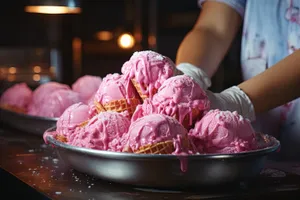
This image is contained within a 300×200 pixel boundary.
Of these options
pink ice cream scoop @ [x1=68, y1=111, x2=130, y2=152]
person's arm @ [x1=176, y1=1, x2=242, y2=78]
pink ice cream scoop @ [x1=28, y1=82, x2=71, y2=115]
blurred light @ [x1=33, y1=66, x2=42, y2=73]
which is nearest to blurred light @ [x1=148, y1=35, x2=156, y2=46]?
blurred light @ [x1=33, y1=66, x2=42, y2=73]

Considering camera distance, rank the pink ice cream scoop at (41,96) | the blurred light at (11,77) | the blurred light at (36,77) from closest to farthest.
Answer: the pink ice cream scoop at (41,96)
the blurred light at (11,77)
the blurred light at (36,77)

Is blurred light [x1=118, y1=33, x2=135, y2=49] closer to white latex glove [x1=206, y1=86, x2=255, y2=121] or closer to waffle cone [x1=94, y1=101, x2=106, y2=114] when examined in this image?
white latex glove [x1=206, y1=86, x2=255, y2=121]

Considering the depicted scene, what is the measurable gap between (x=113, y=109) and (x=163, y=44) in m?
3.98

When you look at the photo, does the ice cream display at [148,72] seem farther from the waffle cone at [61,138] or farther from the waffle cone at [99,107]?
the waffle cone at [61,138]

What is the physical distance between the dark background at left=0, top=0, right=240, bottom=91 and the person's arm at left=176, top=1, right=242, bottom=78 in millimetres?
2020

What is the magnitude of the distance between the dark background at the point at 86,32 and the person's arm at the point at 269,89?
265 centimetres

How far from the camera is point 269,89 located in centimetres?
171

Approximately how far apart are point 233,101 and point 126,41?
4115 millimetres

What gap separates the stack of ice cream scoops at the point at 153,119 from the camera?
118 centimetres

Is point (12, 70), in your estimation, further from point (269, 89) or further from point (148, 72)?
point (148, 72)

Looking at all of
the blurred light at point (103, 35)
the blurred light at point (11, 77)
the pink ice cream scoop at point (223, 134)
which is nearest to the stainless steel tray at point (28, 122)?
the pink ice cream scoop at point (223, 134)

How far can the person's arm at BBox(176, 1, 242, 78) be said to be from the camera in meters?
2.21

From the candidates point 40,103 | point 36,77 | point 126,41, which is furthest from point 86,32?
point 40,103

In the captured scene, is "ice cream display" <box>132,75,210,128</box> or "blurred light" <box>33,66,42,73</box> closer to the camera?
"ice cream display" <box>132,75,210,128</box>
